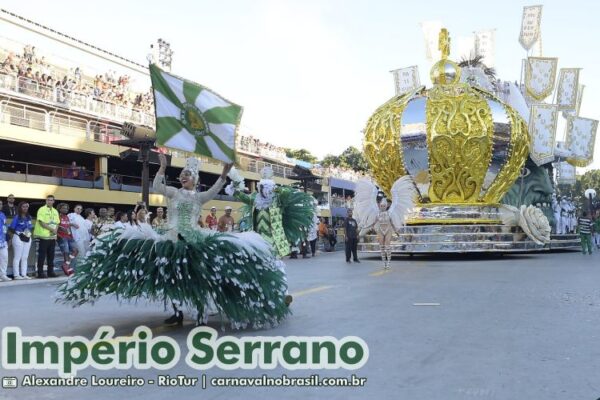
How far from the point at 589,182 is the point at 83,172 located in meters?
77.8

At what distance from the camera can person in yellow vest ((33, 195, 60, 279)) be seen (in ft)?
44.6

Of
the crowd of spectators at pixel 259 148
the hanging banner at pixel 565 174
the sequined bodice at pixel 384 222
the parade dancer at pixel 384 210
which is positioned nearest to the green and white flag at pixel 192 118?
the parade dancer at pixel 384 210

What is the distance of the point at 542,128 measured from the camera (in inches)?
900

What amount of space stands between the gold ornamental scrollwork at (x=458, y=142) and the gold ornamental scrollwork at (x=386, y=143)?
1050mm

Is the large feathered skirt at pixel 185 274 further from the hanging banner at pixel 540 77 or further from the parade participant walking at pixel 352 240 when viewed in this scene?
the hanging banner at pixel 540 77

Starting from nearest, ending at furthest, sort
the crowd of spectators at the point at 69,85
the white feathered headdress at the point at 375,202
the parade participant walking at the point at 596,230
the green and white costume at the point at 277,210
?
the green and white costume at the point at 277,210 → the white feathered headdress at the point at 375,202 → the crowd of spectators at the point at 69,85 → the parade participant walking at the point at 596,230

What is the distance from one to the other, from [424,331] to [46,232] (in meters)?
10.0

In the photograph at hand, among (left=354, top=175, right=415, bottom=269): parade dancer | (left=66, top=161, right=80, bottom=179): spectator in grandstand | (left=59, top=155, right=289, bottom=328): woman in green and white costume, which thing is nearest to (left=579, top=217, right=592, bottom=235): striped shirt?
(left=354, top=175, right=415, bottom=269): parade dancer

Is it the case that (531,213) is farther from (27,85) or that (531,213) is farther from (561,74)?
(27,85)

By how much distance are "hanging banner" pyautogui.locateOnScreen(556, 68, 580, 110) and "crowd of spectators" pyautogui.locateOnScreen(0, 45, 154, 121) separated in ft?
65.2

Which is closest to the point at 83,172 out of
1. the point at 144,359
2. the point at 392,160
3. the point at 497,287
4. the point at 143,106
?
the point at 143,106

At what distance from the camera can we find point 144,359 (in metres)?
5.29

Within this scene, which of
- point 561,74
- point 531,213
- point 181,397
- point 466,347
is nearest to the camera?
point 181,397

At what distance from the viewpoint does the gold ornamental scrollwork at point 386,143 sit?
68.3 ft
